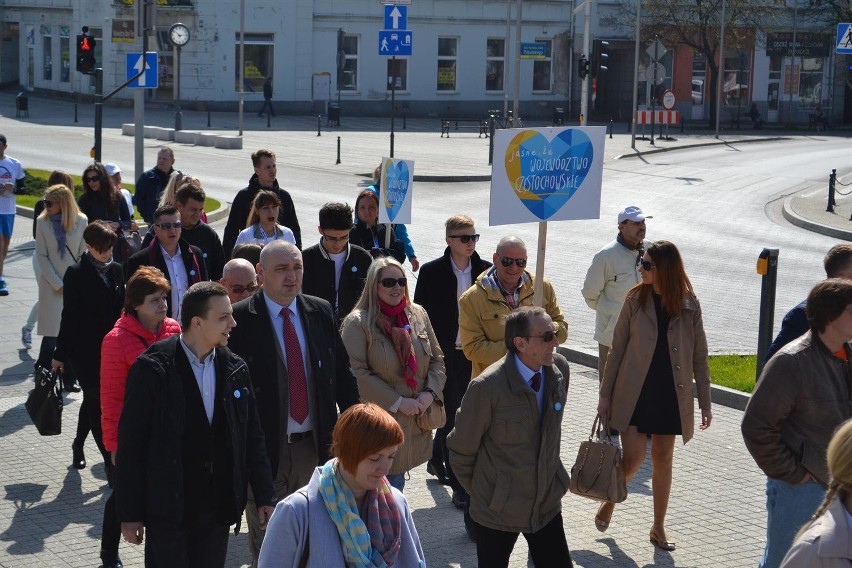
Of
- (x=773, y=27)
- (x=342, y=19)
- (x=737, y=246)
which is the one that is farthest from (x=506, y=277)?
(x=773, y=27)

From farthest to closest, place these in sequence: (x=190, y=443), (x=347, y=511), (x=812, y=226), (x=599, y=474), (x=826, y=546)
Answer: (x=812, y=226) → (x=599, y=474) → (x=190, y=443) → (x=347, y=511) → (x=826, y=546)

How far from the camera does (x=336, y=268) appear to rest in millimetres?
8898

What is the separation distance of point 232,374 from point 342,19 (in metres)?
52.0

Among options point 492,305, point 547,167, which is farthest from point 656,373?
point 547,167

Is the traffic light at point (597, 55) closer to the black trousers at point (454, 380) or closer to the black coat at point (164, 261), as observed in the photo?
the black coat at point (164, 261)

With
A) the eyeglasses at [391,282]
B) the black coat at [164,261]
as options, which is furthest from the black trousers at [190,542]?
the black coat at [164,261]

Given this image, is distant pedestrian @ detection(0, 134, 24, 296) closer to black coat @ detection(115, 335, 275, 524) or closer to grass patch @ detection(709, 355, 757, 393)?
grass patch @ detection(709, 355, 757, 393)

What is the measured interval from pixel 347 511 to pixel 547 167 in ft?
14.4

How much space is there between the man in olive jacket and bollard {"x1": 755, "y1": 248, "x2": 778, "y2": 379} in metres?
5.23

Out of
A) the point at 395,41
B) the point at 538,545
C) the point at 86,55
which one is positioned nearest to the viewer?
the point at 538,545

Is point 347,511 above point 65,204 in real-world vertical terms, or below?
below

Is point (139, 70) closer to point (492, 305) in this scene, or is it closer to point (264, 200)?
point (264, 200)

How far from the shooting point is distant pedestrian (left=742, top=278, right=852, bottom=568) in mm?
5574

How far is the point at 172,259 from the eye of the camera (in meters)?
8.98
